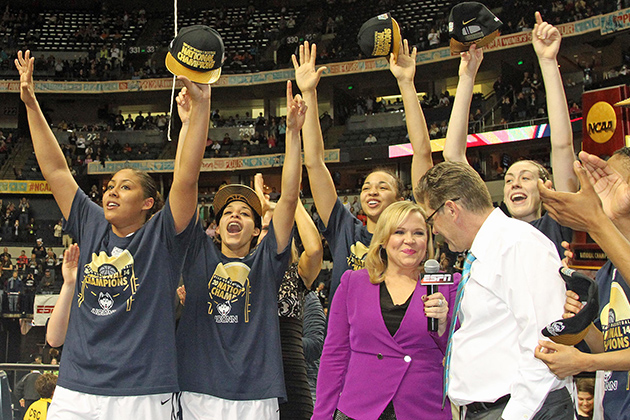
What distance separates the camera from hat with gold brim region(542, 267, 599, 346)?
63.5 inches

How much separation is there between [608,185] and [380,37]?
6.75ft

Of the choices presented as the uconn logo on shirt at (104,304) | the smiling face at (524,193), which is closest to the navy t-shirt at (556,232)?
the smiling face at (524,193)

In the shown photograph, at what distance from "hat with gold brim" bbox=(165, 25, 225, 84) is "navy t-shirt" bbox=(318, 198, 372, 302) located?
1063mm

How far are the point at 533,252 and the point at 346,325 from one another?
920mm

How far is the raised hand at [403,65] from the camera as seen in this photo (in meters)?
3.59

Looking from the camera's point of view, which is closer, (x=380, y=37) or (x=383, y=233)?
(x=383, y=233)

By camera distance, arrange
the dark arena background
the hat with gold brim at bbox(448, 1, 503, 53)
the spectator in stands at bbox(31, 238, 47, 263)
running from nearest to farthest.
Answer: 1. the hat with gold brim at bbox(448, 1, 503, 53)
2. the spectator in stands at bbox(31, 238, 47, 263)
3. the dark arena background

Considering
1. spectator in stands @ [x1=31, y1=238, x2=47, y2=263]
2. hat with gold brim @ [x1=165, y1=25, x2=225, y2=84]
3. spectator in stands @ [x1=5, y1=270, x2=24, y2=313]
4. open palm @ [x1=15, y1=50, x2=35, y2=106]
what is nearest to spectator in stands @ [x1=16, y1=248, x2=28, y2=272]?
spectator in stands @ [x1=31, y1=238, x2=47, y2=263]

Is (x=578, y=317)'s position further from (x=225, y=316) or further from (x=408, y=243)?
(x=225, y=316)

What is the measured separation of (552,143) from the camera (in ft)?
9.45

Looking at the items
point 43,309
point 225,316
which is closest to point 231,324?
point 225,316

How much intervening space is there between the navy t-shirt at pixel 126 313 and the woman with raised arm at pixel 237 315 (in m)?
0.13

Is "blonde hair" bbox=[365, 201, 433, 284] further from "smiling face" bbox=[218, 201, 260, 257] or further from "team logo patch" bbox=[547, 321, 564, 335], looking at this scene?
"team logo patch" bbox=[547, 321, 564, 335]

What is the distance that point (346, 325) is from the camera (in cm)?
251
